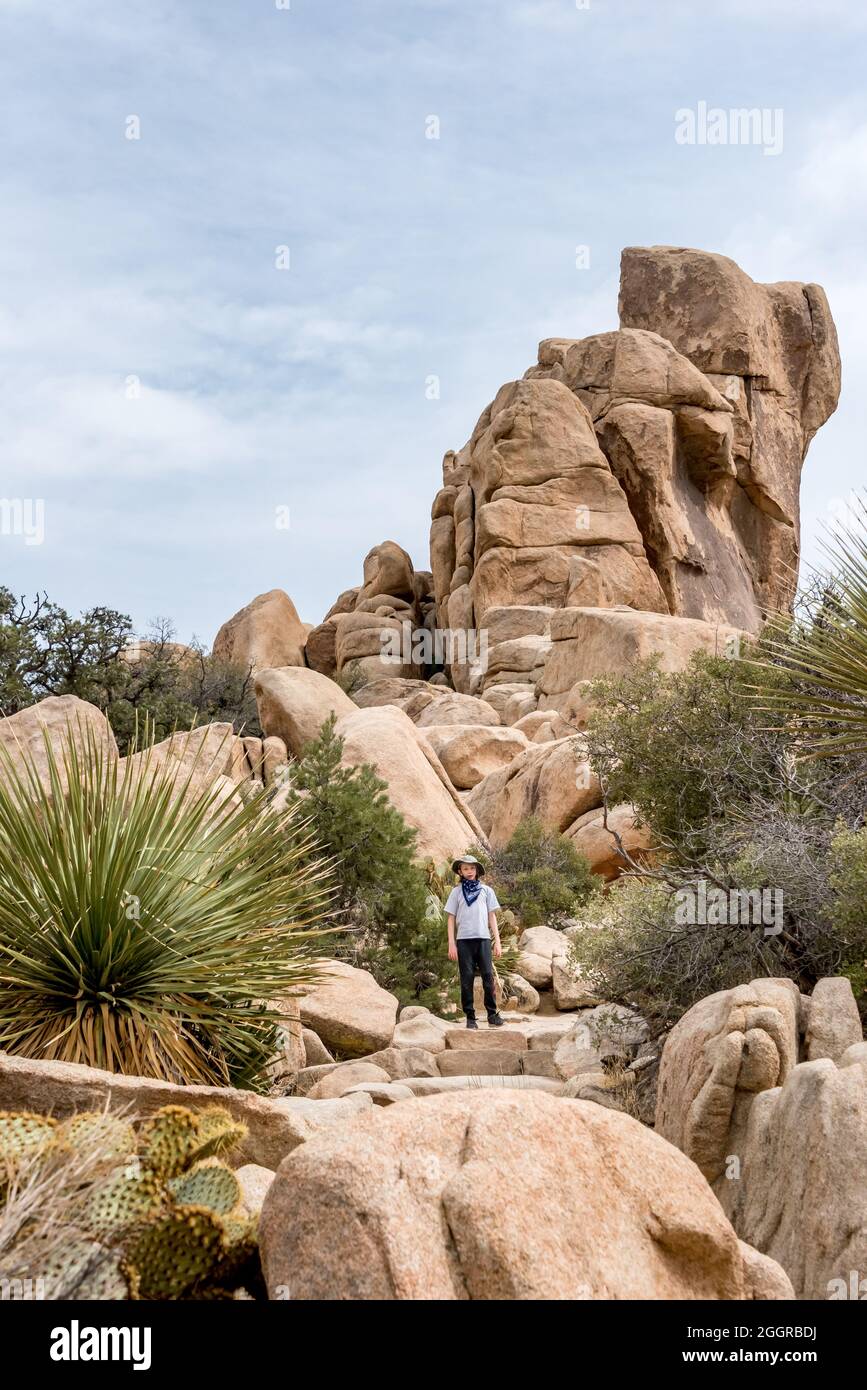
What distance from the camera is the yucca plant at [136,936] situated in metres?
5.83

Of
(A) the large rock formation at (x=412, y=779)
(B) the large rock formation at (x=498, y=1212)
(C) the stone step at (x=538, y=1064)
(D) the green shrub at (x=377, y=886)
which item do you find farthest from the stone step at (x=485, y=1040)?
(B) the large rock formation at (x=498, y=1212)

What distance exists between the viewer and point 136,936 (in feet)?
19.8

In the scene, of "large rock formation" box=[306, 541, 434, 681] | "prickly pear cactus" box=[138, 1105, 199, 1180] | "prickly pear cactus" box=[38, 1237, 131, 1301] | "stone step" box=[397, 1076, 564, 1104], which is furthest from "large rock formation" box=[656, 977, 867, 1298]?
"large rock formation" box=[306, 541, 434, 681]

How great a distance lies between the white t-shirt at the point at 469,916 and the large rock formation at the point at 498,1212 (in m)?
7.37

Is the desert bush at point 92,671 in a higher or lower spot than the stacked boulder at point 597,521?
lower

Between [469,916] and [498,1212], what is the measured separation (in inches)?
316

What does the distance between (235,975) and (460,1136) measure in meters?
2.96

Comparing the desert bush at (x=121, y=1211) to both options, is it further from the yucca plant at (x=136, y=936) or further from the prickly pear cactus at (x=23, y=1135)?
the yucca plant at (x=136, y=936)

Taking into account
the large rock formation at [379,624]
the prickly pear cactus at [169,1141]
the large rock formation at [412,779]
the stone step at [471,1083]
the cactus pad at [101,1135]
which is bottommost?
the stone step at [471,1083]

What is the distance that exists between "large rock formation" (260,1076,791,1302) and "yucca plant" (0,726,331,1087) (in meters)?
2.53

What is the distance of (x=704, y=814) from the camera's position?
1272 cm

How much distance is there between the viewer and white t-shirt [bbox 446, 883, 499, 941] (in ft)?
37.0
